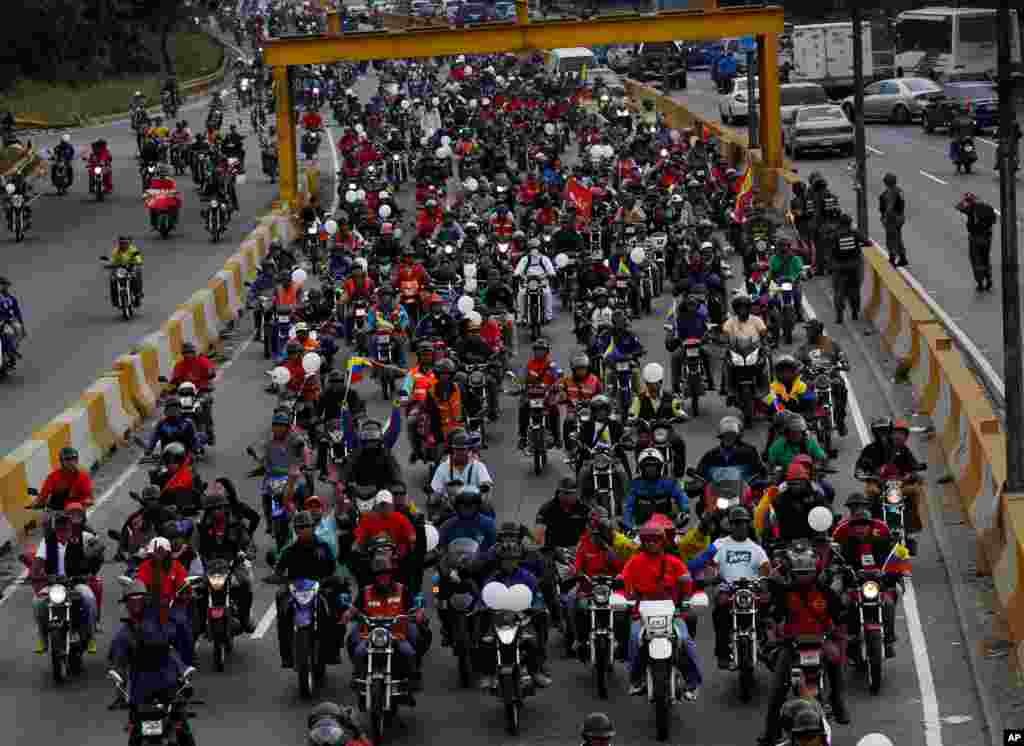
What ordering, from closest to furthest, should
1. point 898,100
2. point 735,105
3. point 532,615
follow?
point 532,615, point 898,100, point 735,105

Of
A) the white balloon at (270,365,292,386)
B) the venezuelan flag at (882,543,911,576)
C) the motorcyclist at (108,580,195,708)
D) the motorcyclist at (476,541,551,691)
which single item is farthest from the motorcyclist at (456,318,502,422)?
the motorcyclist at (108,580,195,708)

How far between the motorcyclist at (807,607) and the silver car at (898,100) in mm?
53416

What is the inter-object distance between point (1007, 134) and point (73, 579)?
29.7ft

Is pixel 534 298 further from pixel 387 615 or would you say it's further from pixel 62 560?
pixel 387 615

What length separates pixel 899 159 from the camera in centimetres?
5884

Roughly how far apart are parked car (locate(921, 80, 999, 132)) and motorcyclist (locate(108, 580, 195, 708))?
49.0 meters

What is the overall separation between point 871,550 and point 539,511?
3297mm

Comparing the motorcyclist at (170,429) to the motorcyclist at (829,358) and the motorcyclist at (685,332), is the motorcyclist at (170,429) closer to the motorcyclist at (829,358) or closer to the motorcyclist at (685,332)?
the motorcyclist at (685,332)

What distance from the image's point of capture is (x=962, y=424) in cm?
2409

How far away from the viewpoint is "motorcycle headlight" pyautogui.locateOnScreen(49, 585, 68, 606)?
61.0ft

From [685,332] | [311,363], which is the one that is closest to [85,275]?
[311,363]

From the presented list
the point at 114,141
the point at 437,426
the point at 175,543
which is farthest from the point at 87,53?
the point at 175,543

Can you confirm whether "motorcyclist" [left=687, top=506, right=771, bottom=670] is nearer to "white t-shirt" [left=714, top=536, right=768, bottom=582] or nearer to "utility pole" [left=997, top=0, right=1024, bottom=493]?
"white t-shirt" [left=714, top=536, right=768, bottom=582]

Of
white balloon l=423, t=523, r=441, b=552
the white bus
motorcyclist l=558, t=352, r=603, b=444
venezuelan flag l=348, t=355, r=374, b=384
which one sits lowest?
the white bus
